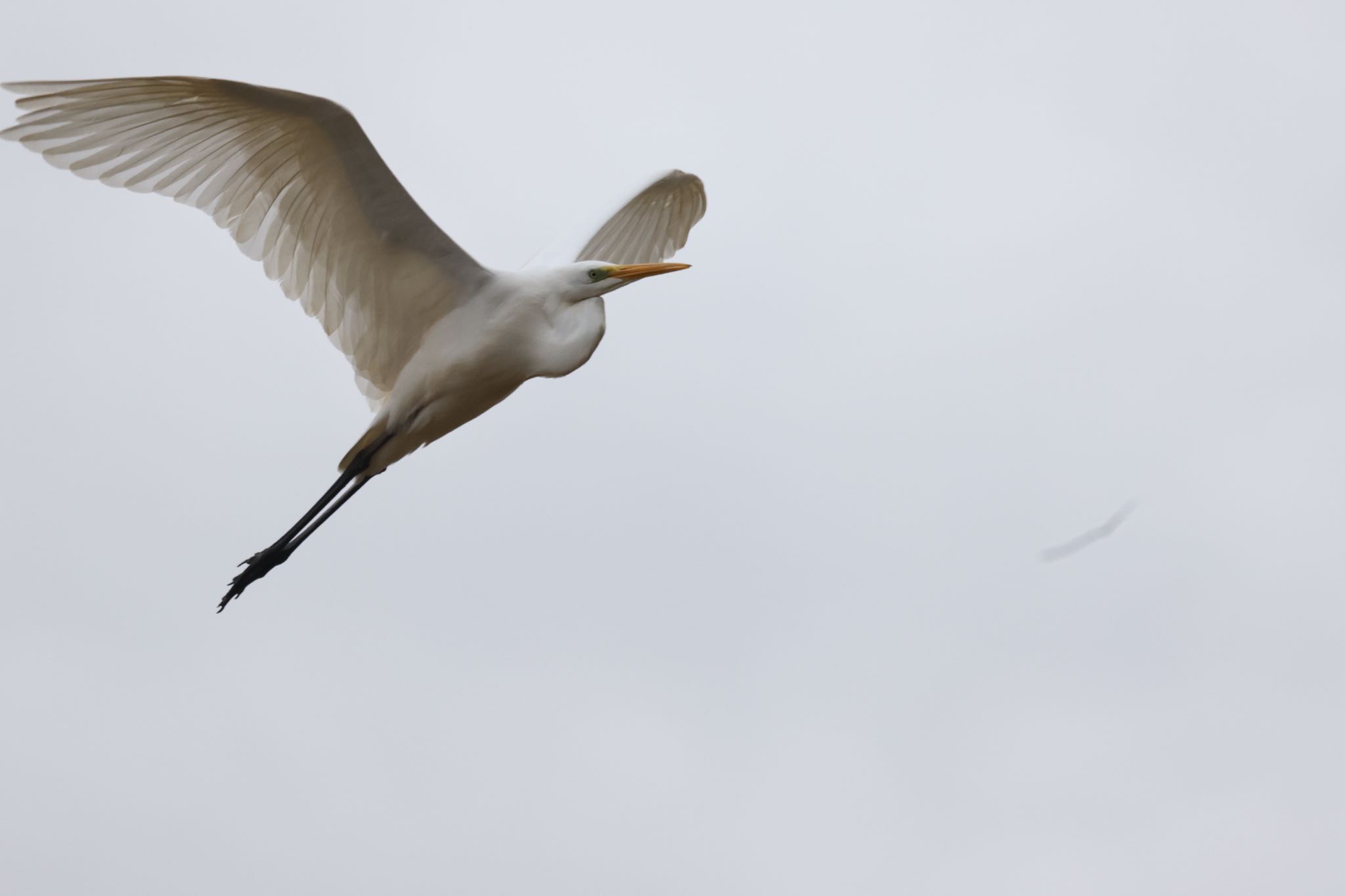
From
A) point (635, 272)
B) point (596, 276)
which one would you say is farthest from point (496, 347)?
point (635, 272)

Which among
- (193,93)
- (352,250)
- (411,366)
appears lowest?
(411,366)

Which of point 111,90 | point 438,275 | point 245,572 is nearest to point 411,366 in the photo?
point 438,275

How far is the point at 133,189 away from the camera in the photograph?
950 cm

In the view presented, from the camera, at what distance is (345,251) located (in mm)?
10273

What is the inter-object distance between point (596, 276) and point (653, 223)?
6.81ft

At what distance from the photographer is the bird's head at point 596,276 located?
1016cm

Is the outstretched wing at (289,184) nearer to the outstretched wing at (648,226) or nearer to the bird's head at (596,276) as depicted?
the bird's head at (596,276)

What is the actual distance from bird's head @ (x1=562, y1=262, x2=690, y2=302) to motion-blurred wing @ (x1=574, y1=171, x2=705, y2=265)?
147 cm

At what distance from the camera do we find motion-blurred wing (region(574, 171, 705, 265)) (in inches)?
468

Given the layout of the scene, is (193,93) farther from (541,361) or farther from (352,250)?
(541,361)

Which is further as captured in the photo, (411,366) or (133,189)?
(411,366)

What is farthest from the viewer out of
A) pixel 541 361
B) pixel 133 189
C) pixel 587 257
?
pixel 587 257

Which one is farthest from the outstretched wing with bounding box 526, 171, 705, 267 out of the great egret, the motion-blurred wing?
the great egret

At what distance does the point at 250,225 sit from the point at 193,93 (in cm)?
88
